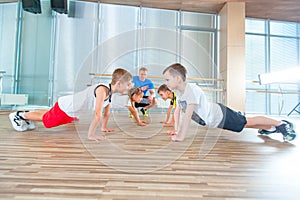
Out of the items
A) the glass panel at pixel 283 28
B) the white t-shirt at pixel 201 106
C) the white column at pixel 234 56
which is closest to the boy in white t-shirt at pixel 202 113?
the white t-shirt at pixel 201 106

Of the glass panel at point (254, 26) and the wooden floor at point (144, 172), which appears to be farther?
the glass panel at point (254, 26)

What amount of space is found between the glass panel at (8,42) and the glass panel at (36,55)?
16cm

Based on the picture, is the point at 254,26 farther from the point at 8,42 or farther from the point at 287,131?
the point at 8,42

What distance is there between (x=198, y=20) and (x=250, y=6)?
103 cm

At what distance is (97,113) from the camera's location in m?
1.14

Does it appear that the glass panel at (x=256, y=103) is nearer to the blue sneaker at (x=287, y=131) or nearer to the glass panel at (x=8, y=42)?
the blue sneaker at (x=287, y=131)

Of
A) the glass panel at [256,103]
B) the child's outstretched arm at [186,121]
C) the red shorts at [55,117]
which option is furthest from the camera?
the glass panel at [256,103]

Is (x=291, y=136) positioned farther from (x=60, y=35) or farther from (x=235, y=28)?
(x=60, y=35)

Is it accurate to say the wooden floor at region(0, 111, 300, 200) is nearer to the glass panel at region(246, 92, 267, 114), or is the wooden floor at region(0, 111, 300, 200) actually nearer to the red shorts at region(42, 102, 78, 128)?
the red shorts at region(42, 102, 78, 128)

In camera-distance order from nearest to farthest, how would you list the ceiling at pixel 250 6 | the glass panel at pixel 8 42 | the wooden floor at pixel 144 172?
the wooden floor at pixel 144 172 < the glass panel at pixel 8 42 < the ceiling at pixel 250 6

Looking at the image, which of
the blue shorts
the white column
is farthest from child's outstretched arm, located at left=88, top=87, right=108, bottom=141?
the white column

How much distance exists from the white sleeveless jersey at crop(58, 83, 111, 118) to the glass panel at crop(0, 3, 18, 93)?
3012mm

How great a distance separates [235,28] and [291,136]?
9.92 ft

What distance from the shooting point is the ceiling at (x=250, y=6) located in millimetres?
3886
